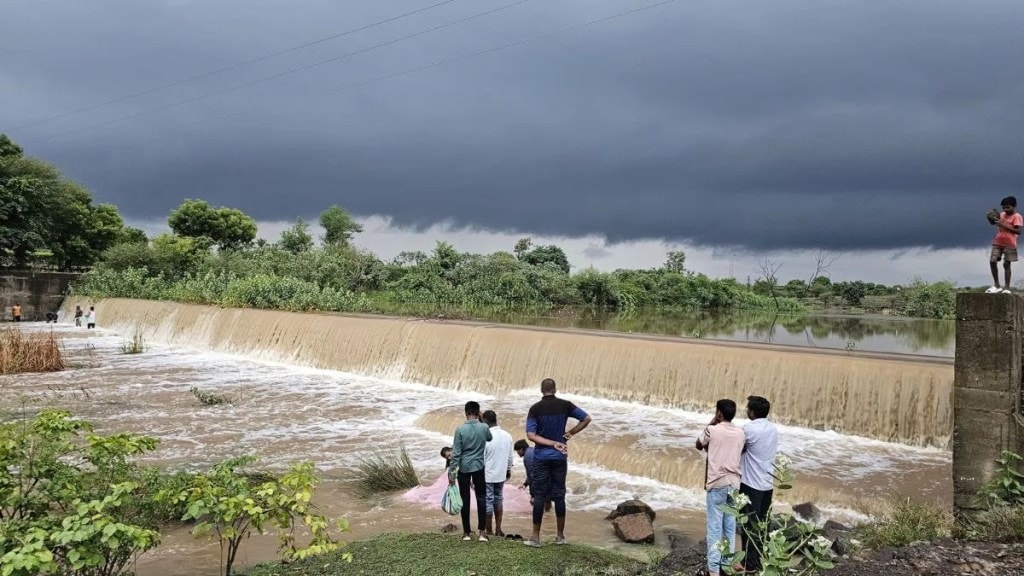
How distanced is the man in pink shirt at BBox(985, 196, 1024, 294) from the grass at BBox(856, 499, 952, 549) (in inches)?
99.9

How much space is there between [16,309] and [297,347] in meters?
19.3

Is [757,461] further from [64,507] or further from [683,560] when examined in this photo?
[64,507]

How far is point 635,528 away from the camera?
6.47m

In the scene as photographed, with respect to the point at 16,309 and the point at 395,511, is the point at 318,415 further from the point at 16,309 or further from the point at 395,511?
the point at 16,309

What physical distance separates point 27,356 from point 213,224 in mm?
38740

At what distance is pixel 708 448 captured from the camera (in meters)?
4.94

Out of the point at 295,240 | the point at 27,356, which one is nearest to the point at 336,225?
the point at 295,240

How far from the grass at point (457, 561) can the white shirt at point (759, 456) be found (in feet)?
3.99

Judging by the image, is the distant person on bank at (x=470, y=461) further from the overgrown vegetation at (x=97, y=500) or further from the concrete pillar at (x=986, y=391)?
the concrete pillar at (x=986, y=391)

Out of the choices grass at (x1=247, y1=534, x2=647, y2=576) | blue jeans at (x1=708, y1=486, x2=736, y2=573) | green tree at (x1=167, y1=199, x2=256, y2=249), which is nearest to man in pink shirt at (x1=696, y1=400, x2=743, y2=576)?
blue jeans at (x1=708, y1=486, x2=736, y2=573)

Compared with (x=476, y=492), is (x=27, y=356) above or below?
below

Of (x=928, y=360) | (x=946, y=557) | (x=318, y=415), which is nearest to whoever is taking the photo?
(x=946, y=557)

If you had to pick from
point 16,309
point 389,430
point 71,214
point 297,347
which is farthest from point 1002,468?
point 71,214

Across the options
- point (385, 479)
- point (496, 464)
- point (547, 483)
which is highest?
point (496, 464)
